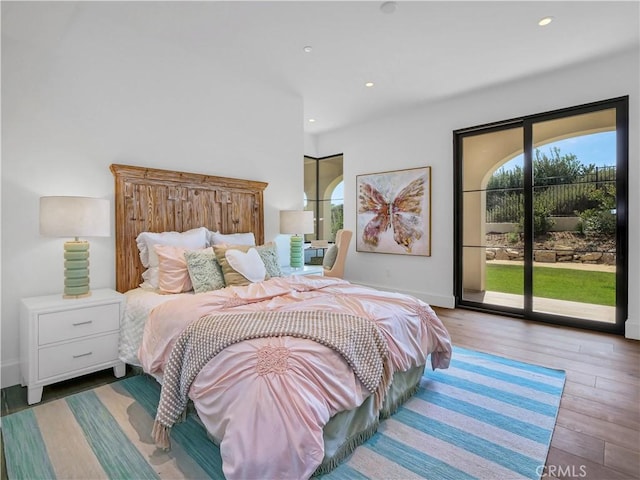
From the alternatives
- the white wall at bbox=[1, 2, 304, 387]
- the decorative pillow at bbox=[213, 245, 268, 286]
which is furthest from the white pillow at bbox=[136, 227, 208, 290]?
the decorative pillow at bbox=[213, 245, 268, 286]

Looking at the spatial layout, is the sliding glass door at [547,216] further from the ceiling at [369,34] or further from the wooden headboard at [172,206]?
the wooden headboard at [172,206]

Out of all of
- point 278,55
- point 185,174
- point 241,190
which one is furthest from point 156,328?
point 278,55

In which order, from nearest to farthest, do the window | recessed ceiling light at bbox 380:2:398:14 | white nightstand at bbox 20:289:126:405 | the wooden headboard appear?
white nightstand at bbox 20:289:126:405 → recessed ceiling light at bbox 380:2:398:14 → the wooden headboard → the window

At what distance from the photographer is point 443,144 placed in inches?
191

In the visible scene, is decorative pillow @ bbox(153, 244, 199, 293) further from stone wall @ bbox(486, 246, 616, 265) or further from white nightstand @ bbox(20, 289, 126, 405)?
stone wall @ bbox(486, 246, 616, 265)

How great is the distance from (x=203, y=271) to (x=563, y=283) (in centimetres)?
409

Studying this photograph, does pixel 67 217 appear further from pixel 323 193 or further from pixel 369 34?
pixel 323 193

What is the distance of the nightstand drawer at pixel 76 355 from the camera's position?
7.39ft

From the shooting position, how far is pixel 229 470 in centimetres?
121

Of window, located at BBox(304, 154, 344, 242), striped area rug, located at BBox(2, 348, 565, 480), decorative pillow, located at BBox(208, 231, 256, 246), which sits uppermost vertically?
window, located at BBox(304, 154, 344, 242)

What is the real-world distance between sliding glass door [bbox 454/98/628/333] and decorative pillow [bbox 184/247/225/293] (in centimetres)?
347

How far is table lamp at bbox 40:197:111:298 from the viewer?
93.1 inches

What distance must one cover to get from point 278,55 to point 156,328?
290cm

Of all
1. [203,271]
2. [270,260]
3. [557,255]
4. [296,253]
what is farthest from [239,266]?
[557,255]
